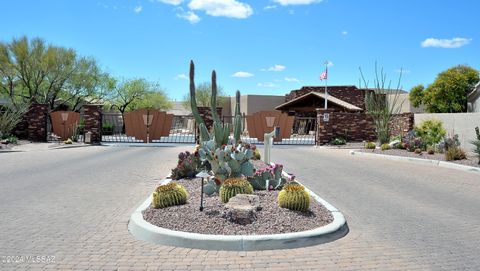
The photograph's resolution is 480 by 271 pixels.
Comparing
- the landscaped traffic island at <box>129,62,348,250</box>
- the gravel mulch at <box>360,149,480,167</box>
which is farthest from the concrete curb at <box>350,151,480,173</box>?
the landscaped traffic island at <box>129,62,348,250</box>

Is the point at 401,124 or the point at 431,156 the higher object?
the point at 401,124

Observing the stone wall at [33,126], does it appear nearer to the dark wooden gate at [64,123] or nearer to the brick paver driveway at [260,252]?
the dark wooden gate at [64,123]

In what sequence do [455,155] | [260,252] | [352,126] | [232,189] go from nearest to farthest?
[260,252], [232,189], [455,155], [352,126]

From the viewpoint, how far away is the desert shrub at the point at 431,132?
774 inches

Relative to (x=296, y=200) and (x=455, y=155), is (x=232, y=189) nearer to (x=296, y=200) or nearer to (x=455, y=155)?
(x=296, y=200)

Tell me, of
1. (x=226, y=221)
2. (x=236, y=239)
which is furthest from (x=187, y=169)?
(x=236, y=239)

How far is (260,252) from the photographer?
214 inches

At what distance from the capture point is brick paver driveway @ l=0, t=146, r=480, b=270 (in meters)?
5.10

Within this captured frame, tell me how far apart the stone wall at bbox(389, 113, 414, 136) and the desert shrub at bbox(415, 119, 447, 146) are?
Answer: 10.3 feet

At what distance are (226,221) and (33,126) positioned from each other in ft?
76.6

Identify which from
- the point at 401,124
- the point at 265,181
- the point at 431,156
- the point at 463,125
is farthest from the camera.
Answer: the point at 401,124

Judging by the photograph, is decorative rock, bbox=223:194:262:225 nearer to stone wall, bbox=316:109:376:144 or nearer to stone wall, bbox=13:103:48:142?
stone wall, bbox=316:109:376:144

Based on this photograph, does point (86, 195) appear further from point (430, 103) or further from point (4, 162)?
point (430, 103)

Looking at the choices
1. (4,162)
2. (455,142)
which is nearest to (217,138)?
(4,162)
